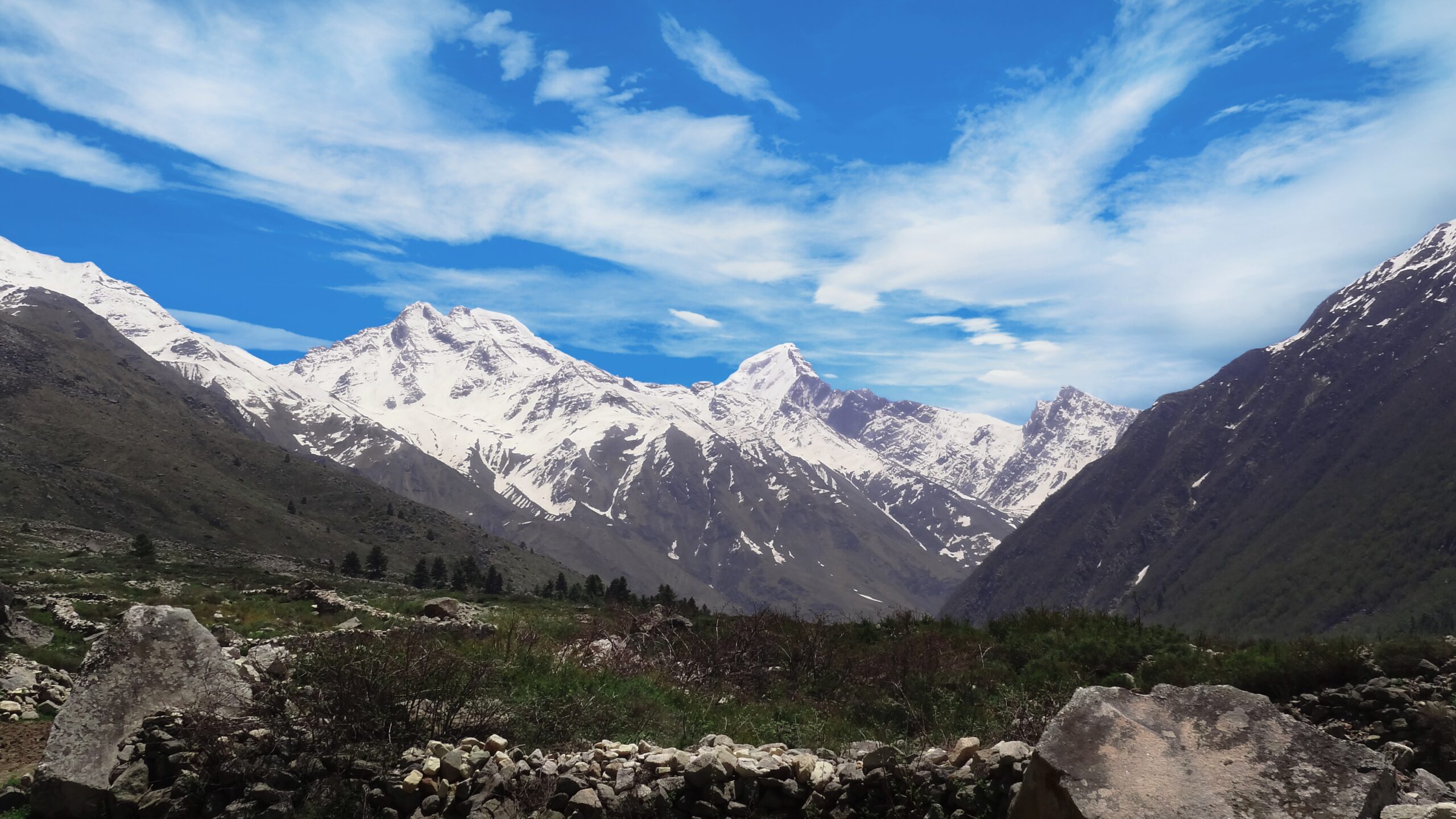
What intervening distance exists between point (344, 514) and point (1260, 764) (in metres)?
204

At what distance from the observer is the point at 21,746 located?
1429 cm

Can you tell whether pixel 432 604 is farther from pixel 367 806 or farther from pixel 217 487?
pixel 217 487

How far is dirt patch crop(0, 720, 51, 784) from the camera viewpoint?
13086 millimetres

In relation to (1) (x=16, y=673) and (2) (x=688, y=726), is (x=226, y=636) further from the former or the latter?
(2) (x=688, y=726)

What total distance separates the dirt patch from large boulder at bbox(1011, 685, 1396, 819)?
47.2 feet

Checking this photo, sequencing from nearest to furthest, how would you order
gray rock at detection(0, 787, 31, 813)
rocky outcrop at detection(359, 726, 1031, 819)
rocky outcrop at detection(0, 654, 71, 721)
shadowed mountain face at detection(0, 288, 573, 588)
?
rocky outcrop at detection(359, 726, 1031, 819)
gray rock at detection(0, 787, 31, 813)
rocky outcrop at detection(0, 654, 71, 721)
shadowed mountain face at detection(0, 288, 573, 588)

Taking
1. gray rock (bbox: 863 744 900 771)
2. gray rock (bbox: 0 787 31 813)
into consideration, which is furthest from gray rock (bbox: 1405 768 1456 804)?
gray rock (bbox: 0 787 31 813)

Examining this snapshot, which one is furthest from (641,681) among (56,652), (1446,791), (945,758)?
(56,652)

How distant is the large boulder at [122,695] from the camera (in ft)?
36.7

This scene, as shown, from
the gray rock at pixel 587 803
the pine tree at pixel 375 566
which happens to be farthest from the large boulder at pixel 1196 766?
the pine tree at pixel 375 566

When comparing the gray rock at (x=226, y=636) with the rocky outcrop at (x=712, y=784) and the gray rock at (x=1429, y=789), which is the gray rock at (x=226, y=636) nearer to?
the rocky outcrop at (x=712, y=784)

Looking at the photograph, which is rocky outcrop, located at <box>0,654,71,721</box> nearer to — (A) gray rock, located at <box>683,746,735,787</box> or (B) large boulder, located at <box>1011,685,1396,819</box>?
(A) gray rock, located at <box>683,746,735,787</box>

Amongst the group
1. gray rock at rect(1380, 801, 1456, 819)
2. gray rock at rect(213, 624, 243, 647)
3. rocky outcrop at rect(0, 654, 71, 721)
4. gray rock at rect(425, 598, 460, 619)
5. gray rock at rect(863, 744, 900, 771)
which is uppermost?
gray rock at rect(1380, 801, 1456, 819)

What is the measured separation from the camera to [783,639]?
21500 millimetres
